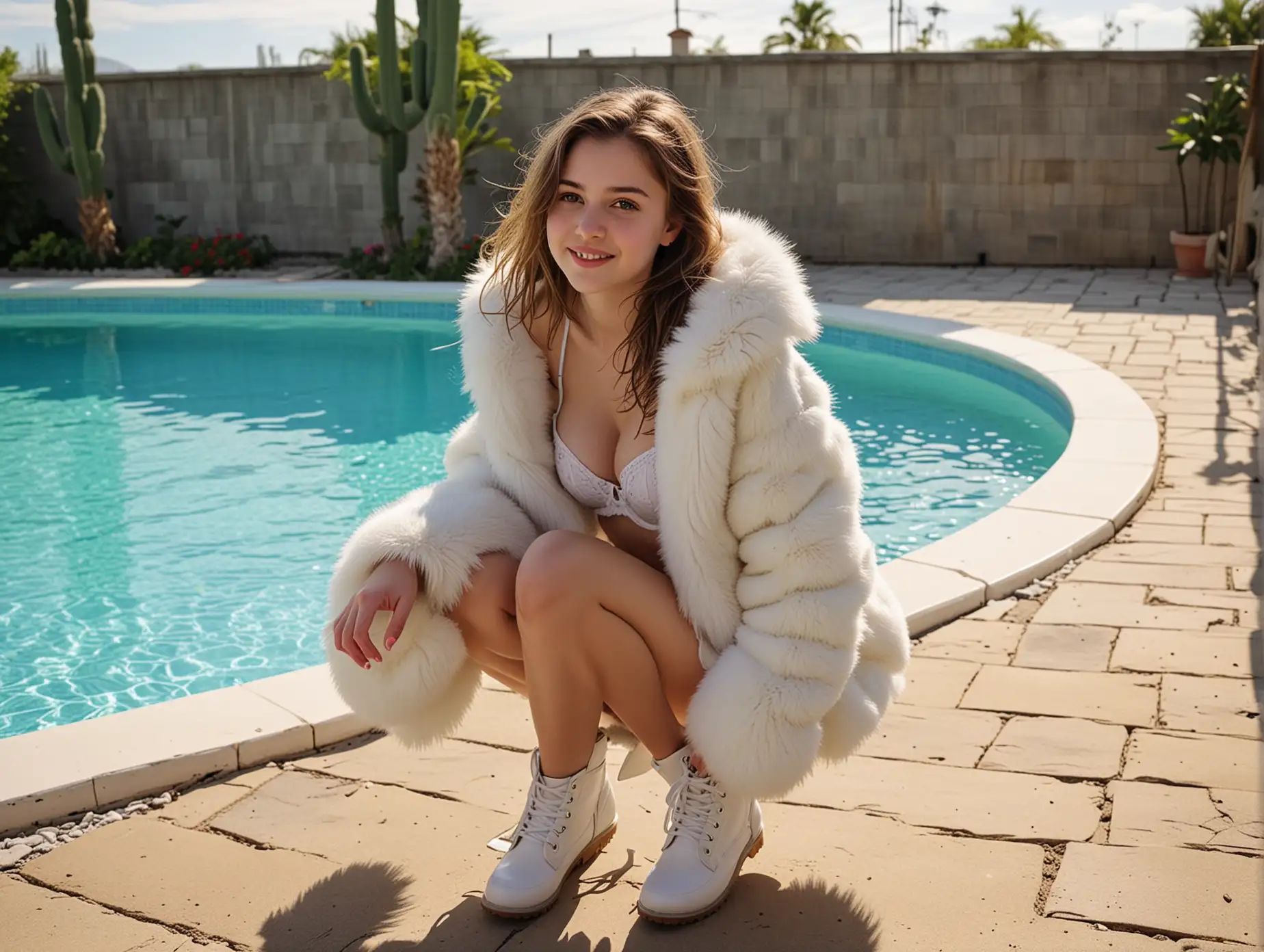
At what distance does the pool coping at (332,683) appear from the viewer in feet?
7.54

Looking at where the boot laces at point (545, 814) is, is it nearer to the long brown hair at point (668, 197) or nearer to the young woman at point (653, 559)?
the young woman at point (653, 559)

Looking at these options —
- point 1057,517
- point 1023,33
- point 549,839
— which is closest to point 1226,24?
point 1023,33

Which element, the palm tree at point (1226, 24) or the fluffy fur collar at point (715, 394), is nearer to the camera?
the fluffy fur collar at point (715, 394)

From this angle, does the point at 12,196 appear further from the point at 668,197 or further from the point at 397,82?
the point at 668,197

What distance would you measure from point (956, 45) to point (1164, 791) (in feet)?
113

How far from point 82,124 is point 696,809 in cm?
1244

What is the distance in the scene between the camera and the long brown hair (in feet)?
6.48

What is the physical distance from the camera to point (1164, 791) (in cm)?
223

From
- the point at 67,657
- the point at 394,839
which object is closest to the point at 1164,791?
the point at 394,839

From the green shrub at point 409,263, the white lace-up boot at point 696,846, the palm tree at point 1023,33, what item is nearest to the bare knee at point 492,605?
the white lace-up boot at point 696,846

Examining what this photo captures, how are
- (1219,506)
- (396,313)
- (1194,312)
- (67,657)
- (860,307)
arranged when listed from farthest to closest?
(396,313) → (860,307) → (1194,312) → (1219,506) → (67,657)

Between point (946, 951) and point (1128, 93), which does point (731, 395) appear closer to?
point (946, 951)

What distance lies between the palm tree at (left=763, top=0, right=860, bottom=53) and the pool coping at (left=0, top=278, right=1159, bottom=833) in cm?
2549

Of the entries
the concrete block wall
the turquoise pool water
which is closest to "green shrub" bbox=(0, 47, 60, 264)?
the concrete block wall
